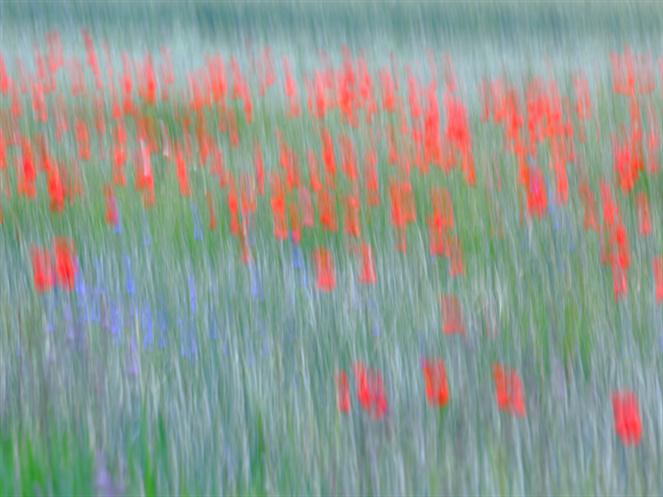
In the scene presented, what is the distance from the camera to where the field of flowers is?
1.97 m

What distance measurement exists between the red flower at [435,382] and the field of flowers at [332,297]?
1 cm

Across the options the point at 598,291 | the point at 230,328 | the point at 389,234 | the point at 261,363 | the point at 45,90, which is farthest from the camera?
the point at 45,90

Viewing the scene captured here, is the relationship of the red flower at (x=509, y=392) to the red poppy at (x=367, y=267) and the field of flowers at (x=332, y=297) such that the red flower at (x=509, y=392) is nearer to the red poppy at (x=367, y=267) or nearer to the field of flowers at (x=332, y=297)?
the field of flowers at (x=332, y=297)

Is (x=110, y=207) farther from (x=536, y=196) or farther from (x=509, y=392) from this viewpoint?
(x=509, y=392)

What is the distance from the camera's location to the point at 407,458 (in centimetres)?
198

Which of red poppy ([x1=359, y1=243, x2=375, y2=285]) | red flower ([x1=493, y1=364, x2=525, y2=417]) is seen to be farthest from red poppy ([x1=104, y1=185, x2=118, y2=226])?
red flower ([x1=493, y1=364, x2=525, y2=417])

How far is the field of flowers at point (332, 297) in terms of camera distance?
1970 millimetres

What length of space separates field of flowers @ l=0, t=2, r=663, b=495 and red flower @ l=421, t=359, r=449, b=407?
0.01 metres

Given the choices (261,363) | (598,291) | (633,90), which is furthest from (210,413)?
(633,90)

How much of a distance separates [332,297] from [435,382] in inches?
18.6

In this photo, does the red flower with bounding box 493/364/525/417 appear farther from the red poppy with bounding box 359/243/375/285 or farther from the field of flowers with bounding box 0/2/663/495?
the red poppy with bounding box 359/243/375/285

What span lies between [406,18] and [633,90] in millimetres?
5369

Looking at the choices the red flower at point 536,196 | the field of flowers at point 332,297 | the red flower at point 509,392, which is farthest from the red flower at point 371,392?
the red flower at point 536,196

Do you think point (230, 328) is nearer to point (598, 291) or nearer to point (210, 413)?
point (210, 413)
